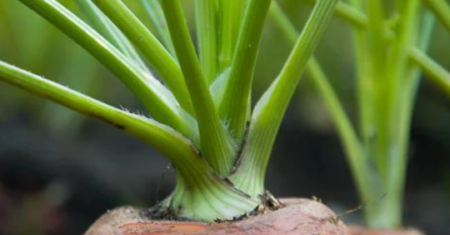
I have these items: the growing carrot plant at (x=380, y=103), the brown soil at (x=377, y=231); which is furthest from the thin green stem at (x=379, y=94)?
the brown soil at (x=377, y=231)

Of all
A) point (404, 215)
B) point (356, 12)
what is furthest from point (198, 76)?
point (404, 215)

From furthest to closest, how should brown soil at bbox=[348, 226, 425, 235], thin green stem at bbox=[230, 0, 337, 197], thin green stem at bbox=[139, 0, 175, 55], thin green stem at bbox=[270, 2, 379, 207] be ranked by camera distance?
thin green stem at bbox=[270, 2, 379, 207], brown soil at bbox=[348, 226, 425, 235], thin green stem at bbox=[139, 0, 175, 55], thin green stem at bbox=[230, 0, 337, 197]

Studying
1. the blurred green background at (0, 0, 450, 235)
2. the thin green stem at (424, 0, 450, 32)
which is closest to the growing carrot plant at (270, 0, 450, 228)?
the thin green stem at (424, 0, 450, 32)

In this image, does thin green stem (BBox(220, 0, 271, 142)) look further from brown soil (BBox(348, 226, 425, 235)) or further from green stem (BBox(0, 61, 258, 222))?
brown soil (BBox(348, 226, 425, 235))

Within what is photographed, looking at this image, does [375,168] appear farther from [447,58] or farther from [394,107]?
[447,58]

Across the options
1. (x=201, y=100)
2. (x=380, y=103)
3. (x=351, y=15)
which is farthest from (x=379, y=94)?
(x=201, y=100)

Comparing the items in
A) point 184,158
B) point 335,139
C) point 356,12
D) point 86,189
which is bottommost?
point 86,189
